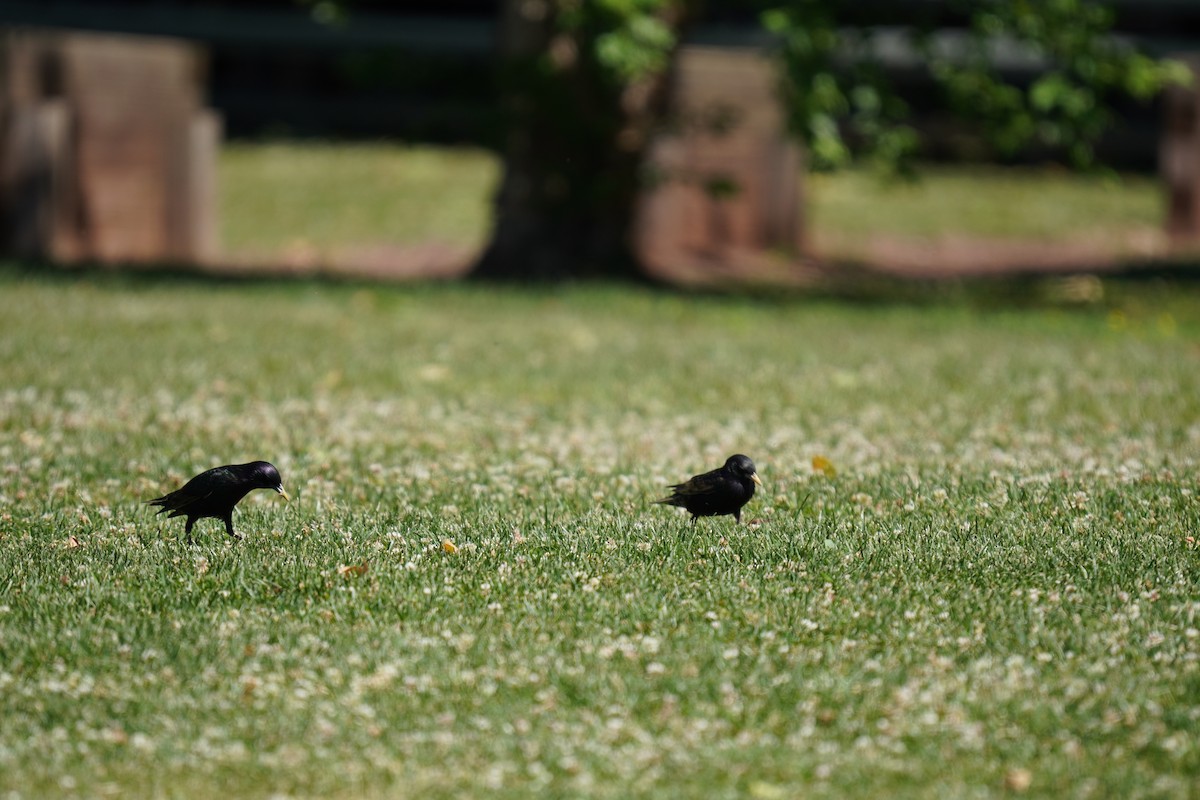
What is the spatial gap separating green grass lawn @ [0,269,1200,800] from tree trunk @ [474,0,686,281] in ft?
19.4

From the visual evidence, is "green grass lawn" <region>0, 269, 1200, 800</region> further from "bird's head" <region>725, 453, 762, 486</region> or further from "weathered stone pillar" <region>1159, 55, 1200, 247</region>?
"weathered stone pillar" <region>1159, 55, 1200, 247</region>

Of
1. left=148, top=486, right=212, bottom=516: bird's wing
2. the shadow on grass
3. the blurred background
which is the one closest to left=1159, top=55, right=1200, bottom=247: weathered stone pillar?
the blurred background

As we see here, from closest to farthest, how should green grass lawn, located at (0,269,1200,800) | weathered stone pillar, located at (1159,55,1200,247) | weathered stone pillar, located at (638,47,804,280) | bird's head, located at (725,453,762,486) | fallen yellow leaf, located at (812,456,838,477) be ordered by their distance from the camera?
green grass lawn, located at (0,269,1200,800) < bird's head, located at (725,453,762,486) < fallen yellow leaf, located at (812,456,838,477) < weathered stone pillar, located at (638,47,804,280) < weathered stone pillar, located at (1159,55,1200,247)

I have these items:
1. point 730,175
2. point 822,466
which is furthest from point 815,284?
point 822,466

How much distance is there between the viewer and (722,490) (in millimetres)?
6078

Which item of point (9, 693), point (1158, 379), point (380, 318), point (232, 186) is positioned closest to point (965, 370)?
point (1158, 379)

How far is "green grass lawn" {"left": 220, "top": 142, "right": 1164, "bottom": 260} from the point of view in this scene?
71.8ft

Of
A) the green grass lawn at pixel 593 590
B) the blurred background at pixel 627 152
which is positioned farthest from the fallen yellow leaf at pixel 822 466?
the blurred background at pixel 627 152

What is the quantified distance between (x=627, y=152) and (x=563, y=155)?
2.27ft

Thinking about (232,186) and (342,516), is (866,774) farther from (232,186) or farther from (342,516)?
(232,186)

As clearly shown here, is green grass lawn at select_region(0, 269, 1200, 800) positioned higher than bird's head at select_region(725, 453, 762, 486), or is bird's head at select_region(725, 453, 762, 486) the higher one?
bird's head at select_region(725, 453, 762, 486)

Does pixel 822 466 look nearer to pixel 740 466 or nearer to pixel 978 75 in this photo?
pixel 740 466

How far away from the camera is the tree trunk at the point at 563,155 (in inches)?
616

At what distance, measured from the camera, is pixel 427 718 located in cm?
446
